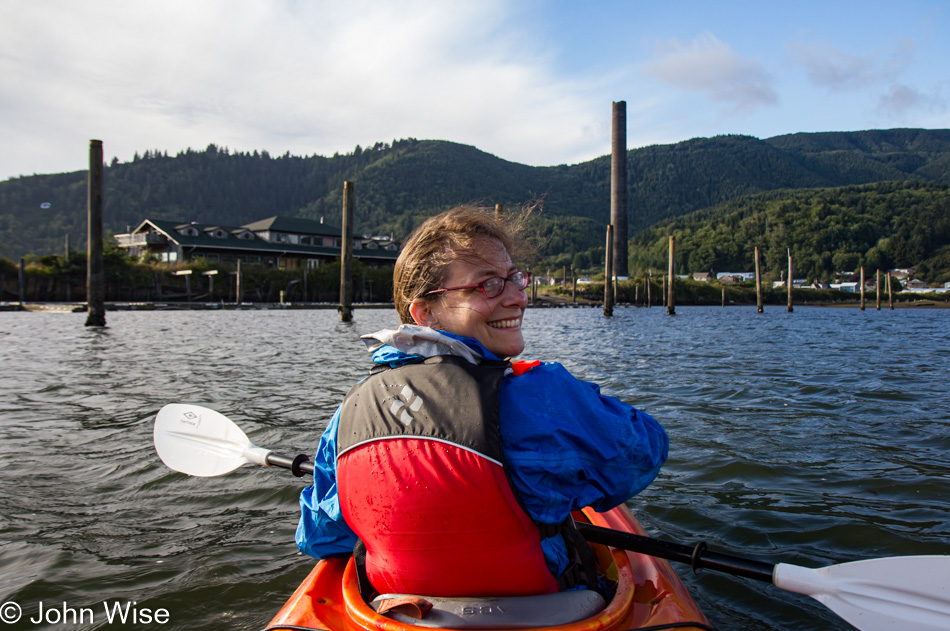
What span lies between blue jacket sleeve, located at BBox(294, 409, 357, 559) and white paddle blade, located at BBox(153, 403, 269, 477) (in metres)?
1.92

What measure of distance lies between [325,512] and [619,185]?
7628 centimetres

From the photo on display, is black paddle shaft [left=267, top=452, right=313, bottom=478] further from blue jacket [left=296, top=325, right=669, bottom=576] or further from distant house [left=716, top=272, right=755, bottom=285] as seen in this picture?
distant house [left=716, top=272, right=755, bottom=285]

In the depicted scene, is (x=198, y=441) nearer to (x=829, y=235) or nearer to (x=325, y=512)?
(x=325, y=512)

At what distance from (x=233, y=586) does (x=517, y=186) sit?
551 ft

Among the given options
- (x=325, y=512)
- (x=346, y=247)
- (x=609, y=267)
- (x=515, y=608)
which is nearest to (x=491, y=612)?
(x=515, y=608)

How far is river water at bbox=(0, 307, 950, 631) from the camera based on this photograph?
2.93 m

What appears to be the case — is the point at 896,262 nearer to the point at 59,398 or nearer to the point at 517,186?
the point at 517,186

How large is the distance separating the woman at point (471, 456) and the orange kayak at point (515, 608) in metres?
0.06

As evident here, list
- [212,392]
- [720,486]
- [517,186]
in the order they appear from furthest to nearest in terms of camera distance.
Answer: [517,186] < [212,392] < [720,486]

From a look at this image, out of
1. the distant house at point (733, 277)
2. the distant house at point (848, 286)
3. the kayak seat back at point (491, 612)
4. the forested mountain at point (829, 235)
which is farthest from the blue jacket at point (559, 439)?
the forested mountain at point (829, 235)

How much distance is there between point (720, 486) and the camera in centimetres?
448

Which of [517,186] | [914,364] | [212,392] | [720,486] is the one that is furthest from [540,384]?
[517,186]

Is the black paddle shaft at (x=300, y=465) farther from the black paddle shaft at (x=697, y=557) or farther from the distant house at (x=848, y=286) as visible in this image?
the distant house at (x=848, y=286)

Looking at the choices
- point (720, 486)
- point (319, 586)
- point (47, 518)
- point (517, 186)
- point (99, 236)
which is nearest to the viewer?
point (319, 586)
